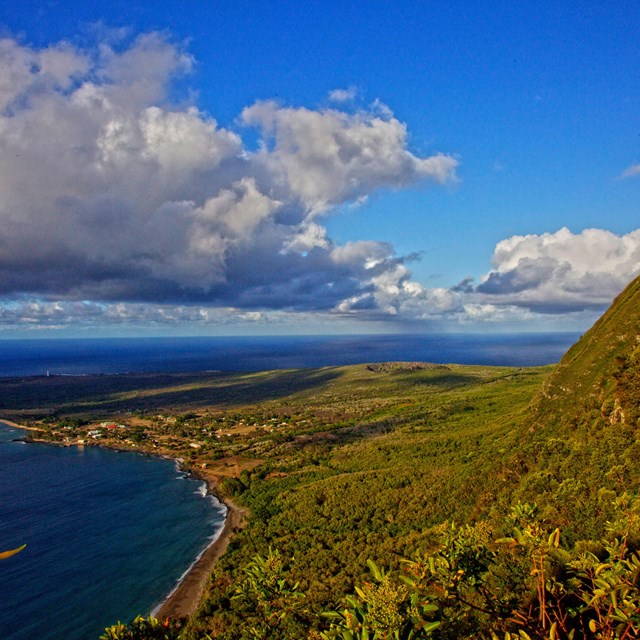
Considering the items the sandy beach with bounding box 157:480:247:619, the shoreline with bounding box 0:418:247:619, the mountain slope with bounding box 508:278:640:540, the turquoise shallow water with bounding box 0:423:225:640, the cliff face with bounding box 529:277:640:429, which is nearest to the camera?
the mountain slope with bounding box 508:278:640:540

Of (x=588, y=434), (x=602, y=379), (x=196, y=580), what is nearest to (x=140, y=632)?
(x=196, y=580)

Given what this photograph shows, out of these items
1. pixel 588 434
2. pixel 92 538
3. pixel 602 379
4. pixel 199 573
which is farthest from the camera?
pixel 92 538

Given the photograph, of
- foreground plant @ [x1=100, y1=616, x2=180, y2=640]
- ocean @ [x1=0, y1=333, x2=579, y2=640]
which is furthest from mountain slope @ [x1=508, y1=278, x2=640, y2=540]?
ocean @ [x1=0, y1=333, x2=579, y2=640]

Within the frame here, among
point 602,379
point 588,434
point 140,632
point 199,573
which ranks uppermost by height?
point 602,379

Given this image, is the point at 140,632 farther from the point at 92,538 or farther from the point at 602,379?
the point at 602,379

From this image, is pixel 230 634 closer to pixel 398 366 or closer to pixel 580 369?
pixel 580 369

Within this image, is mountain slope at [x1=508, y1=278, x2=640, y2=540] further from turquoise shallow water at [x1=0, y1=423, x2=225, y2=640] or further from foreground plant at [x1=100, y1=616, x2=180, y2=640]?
turquoise shallow water at [x1=0, y1=423, x2=225, y2=640]

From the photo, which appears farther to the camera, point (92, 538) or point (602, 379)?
point (92, 538)
